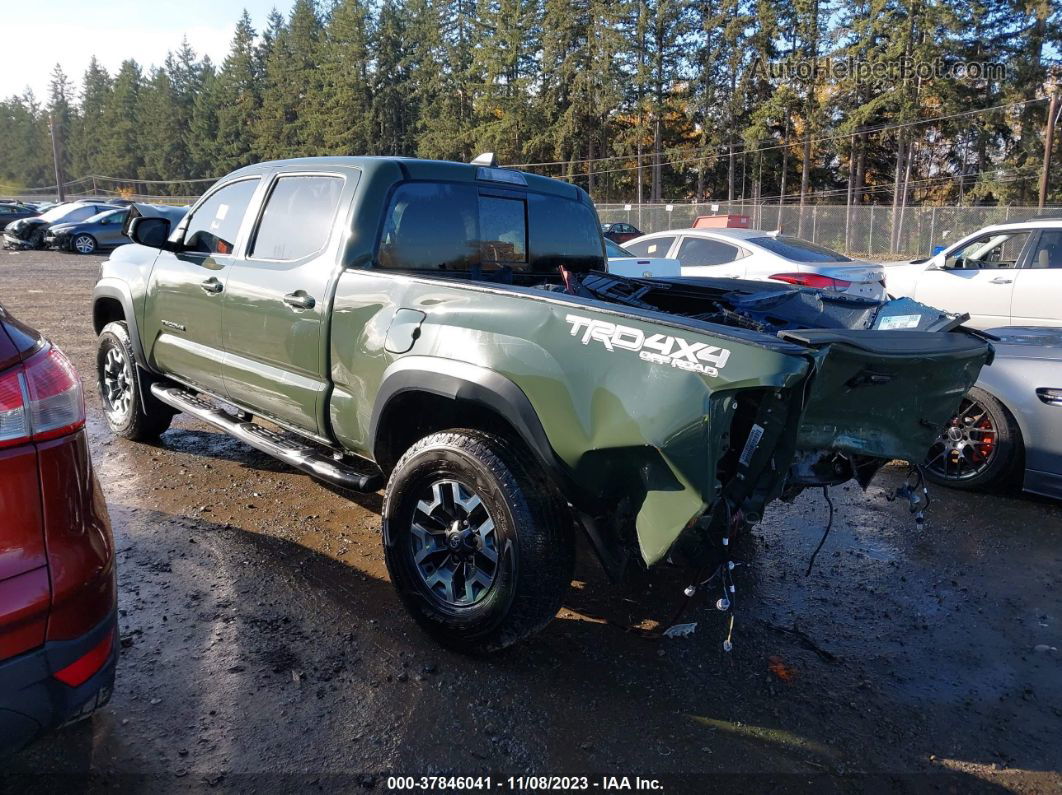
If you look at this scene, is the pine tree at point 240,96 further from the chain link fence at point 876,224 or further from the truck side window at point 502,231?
the truck side window at point 502,231

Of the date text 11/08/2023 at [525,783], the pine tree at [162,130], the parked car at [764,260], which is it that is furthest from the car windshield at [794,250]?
the pine tree at [162,130]

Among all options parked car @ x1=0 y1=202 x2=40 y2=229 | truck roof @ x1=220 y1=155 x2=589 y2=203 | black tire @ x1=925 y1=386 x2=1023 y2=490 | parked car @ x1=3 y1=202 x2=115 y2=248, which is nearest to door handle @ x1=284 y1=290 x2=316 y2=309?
truck roof @ x1=220 y1=155 x2=589 y2=203

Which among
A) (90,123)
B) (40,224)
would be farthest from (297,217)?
(90,123)

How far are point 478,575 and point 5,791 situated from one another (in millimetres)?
1625

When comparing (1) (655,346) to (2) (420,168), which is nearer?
(1) (655,346)

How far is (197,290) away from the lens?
455 cm

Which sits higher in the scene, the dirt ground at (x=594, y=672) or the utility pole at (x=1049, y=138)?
the utility pole at (x=1049, y=138)

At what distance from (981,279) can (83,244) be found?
1037 inches

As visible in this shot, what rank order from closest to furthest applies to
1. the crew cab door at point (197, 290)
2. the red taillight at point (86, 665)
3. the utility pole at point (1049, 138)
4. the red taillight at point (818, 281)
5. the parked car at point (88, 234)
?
the red taillight at point (86, 665) < the crew cab door at point (197, 290) < the red taillight at point (818, 281) < the parked car at point (88, 234) < the utility pole at point (1049, 138)

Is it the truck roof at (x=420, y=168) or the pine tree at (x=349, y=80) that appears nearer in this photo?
the truck roof at (x=420, y=168)

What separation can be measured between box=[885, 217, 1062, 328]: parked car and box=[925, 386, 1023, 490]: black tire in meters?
4.99

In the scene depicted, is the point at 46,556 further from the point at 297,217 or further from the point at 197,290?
the point at 197,290

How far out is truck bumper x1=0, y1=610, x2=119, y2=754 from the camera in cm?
180

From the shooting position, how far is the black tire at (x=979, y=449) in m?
4.77
